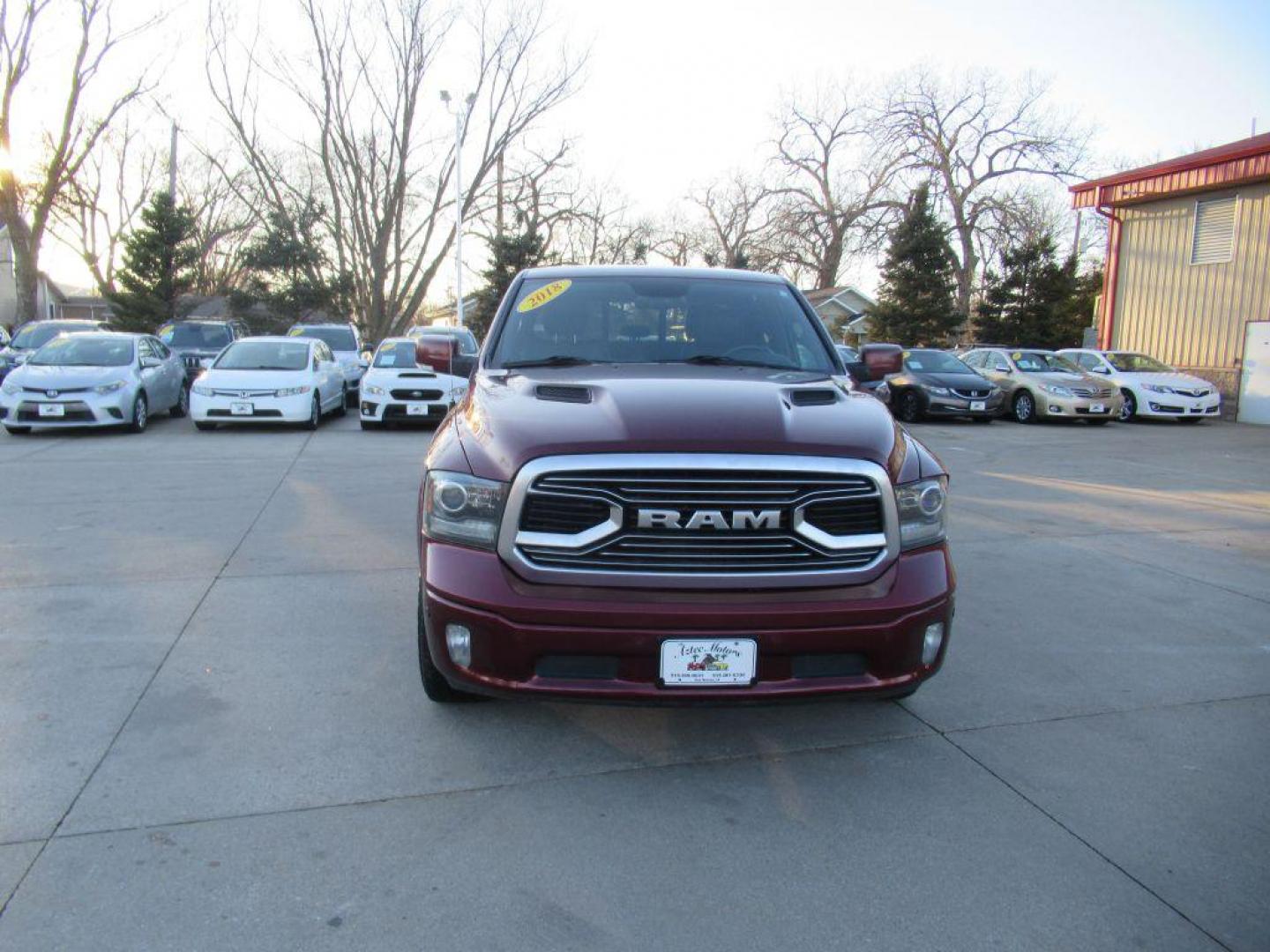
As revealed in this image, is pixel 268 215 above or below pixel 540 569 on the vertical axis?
above

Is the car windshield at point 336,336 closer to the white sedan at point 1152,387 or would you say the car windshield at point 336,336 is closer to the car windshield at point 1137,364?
the white sedan at point 1152,387

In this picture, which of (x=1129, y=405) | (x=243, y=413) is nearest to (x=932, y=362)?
(x=1129, y=405)

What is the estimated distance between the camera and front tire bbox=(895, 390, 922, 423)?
685 inches

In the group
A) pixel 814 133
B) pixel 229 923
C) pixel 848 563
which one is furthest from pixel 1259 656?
pixel 814 133

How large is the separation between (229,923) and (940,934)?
187 centimetres

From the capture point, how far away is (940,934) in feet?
7.86

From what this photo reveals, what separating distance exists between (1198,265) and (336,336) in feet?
63.4

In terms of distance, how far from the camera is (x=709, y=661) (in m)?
2.87

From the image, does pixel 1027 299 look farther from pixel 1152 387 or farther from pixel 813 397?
pixel 813 397

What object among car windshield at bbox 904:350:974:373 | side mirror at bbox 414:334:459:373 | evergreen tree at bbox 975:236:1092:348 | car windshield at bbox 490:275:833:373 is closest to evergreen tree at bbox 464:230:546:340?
evergreen tree at bbox 975:236:1092:348

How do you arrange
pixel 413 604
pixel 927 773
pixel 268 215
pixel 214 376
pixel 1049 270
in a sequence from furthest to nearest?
1. pixel 268 215
2. pixel 1049 270
3. pixel 214 376
4. pixel 413 604
5. pixel 927 773

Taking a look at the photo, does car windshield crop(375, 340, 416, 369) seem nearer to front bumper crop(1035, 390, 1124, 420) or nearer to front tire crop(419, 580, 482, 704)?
front tire crop(419, 580, 482, 704)

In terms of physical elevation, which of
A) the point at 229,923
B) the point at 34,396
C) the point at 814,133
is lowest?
the point at 229,923

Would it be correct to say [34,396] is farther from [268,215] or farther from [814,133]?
[814,133]
